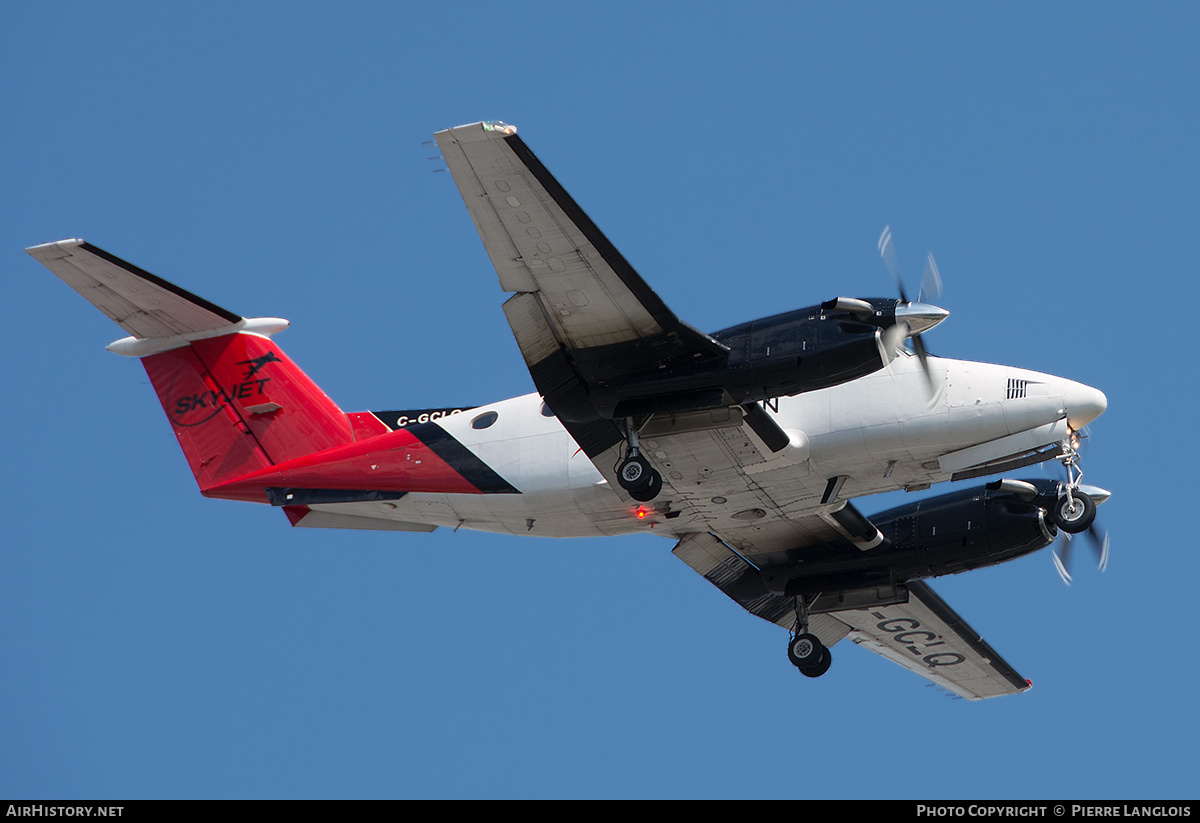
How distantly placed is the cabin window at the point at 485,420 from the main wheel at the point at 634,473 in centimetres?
366

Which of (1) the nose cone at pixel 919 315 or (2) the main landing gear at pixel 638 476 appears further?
(2) the main landing gear at pixel 638 476

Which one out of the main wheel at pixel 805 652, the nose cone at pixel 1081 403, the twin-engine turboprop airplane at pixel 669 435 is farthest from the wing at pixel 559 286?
the main wheel at pixel 805 652

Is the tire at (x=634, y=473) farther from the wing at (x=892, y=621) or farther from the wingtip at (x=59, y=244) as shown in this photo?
the wingtip at (x=59, y=244)

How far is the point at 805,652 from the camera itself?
80.7 feet

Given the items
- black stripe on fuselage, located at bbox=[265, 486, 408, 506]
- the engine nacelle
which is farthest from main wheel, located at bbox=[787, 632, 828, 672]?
black stripe on fuselage, located at bbox=[265, 486, 408, 506]

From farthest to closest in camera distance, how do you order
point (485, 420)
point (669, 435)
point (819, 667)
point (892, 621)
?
1. point (892, 621)
2. point (819, 667)
3. point (485, 420)
4. point (669, 435)

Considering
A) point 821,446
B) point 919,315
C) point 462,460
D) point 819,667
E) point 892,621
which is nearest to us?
point 919,315

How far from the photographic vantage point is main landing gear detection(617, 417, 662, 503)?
20312 millimetres

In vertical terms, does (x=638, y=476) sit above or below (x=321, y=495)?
above

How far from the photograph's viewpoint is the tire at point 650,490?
20.3m

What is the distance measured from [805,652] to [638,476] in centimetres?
644

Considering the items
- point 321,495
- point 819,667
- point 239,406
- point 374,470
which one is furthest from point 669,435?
point 239,406

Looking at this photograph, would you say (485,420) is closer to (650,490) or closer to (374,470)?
(374,470)
